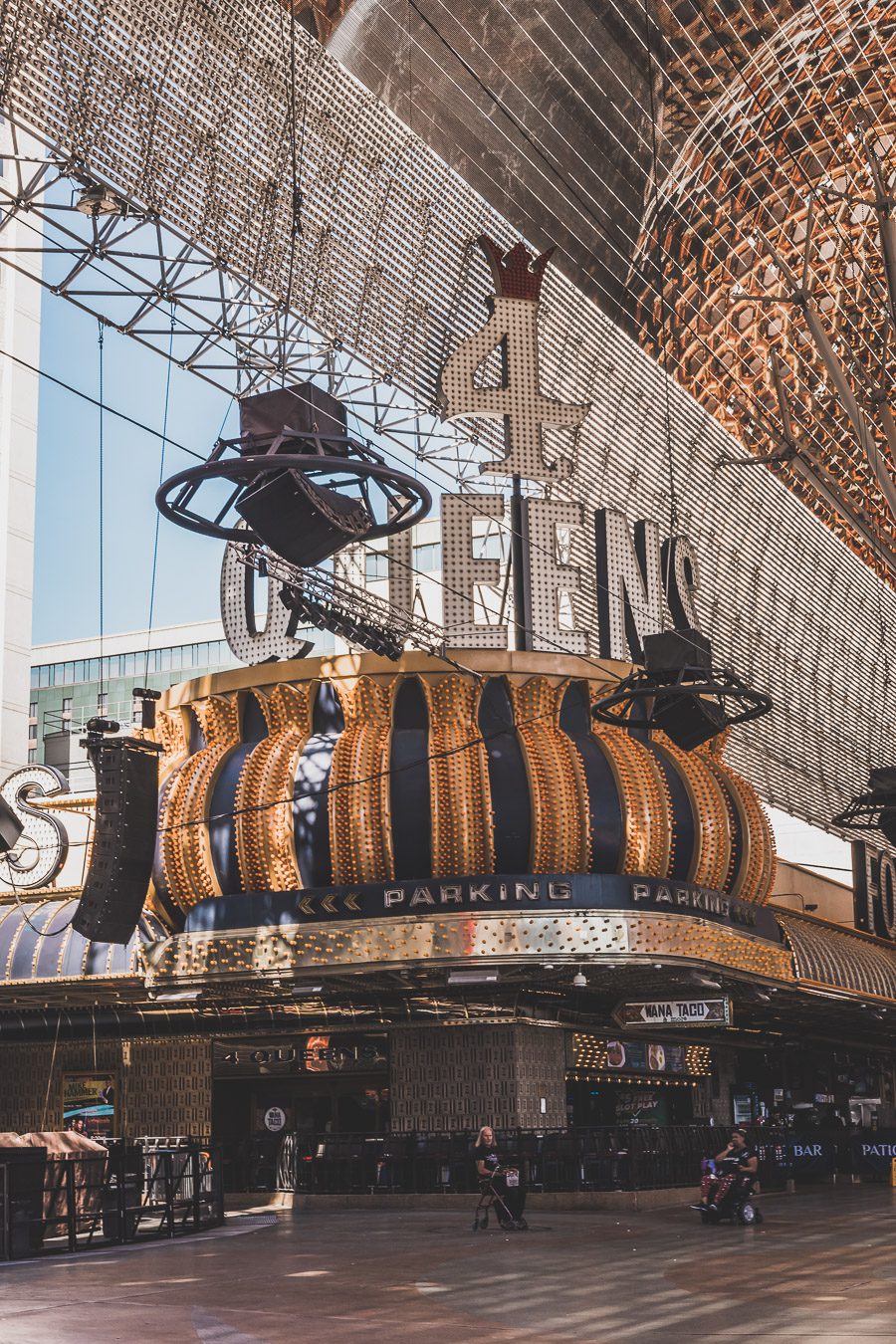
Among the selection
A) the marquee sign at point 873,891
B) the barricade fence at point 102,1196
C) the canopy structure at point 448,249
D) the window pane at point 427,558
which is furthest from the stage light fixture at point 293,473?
the window pane at point 427,558

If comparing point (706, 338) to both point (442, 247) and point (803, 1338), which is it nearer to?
point (442, 247)

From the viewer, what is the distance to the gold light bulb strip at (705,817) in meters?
25.1

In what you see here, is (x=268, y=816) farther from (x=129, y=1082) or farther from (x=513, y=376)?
(x=513, y=376)

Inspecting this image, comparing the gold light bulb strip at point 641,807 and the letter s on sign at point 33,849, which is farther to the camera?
the letter s on sign at point 33,849

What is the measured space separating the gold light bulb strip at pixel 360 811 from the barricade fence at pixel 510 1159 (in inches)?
178

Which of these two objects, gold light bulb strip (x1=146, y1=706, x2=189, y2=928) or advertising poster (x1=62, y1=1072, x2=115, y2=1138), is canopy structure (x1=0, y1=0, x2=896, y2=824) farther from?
advertising poster (x1=62, y1=1072, x2=115, y2=1138)

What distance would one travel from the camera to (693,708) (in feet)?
75.9

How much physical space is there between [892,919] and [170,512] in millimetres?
26999

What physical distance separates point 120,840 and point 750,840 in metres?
10.3

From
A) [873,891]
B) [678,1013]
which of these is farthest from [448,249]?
[873,891]

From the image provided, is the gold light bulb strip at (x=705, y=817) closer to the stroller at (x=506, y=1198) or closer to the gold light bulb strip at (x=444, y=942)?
the gold light bulb strip at (x=444, y=942)

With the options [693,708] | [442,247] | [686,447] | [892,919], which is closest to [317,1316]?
[693,708]

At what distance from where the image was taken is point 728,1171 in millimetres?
21719

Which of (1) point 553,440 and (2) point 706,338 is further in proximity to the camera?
(2) point 706,338
